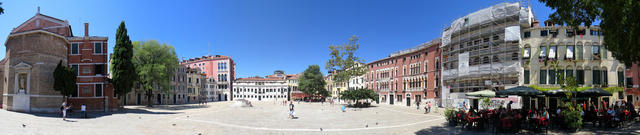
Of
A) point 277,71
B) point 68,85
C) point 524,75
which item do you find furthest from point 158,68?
point 277,71

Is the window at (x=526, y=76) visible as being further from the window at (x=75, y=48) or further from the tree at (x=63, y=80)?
the window at (x=75, y=48)

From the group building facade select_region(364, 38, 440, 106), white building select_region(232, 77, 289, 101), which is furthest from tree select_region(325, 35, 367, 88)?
white building select_region(232, 77, 289, 101)

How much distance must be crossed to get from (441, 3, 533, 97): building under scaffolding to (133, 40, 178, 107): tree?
39118mm

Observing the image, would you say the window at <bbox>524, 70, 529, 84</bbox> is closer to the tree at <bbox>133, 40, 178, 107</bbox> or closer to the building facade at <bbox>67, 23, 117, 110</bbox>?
the tree at <bbox>133, 40, 178, 107</bbox>

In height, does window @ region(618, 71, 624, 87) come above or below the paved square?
above

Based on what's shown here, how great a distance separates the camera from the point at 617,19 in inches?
366

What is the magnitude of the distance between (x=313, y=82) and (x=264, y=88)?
102 ft

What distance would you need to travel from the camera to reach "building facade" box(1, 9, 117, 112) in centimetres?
2464

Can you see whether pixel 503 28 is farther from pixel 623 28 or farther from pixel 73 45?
pixel 73 45

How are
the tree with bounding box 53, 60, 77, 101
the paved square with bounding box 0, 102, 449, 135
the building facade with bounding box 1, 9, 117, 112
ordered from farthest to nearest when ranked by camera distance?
the tree with bounding box 53, 60, 77, 101 → the building facade with bounding box 1, 9, 117, 112 → the paved square with bounding box 0, 102, 449, 135

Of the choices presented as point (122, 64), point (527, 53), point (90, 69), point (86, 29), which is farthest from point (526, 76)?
point (86, 29)

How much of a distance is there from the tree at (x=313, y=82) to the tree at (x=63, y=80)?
51085 millimetres

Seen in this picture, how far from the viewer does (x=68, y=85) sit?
2577 cm

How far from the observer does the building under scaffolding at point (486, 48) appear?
103 feet
